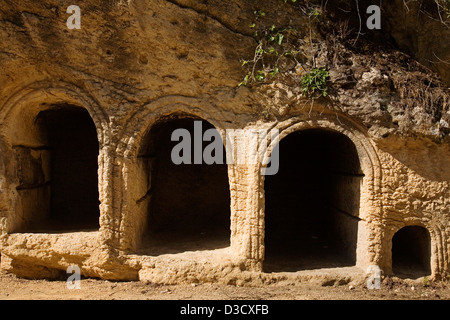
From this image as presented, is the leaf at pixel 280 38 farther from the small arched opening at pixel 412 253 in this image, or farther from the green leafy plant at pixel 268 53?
the small arched opening at pixel 412 253

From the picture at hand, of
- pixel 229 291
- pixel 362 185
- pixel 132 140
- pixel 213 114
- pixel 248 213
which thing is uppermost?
pixel 213 114

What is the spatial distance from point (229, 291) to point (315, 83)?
132 inches

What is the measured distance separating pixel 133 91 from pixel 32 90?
1.61 meters

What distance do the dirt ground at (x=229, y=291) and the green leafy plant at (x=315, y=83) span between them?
2.88m

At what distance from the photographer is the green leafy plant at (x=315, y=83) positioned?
6078 millimetres

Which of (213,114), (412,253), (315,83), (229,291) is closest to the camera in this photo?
(229,291)

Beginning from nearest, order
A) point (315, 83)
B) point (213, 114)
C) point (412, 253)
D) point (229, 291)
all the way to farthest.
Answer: point (229, 291) → point (315, 83) → point (213, 114) → point (412, 253)

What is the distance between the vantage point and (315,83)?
6.09 meters

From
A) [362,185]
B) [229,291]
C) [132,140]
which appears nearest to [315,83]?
[362,185]

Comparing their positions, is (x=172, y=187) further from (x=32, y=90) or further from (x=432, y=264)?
(x=432, y=264)

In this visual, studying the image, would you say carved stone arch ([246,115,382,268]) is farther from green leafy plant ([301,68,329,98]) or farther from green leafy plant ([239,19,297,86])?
green leafy plant ([239,19,297,86])

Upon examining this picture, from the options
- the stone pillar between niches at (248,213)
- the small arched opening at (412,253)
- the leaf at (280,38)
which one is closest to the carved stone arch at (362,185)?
the stone pillar between niches at (248,213)

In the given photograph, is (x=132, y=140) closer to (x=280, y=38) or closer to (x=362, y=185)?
(x=280, y=38)

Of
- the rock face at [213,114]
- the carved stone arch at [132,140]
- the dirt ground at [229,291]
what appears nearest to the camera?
the dirt ground at [229,291]
